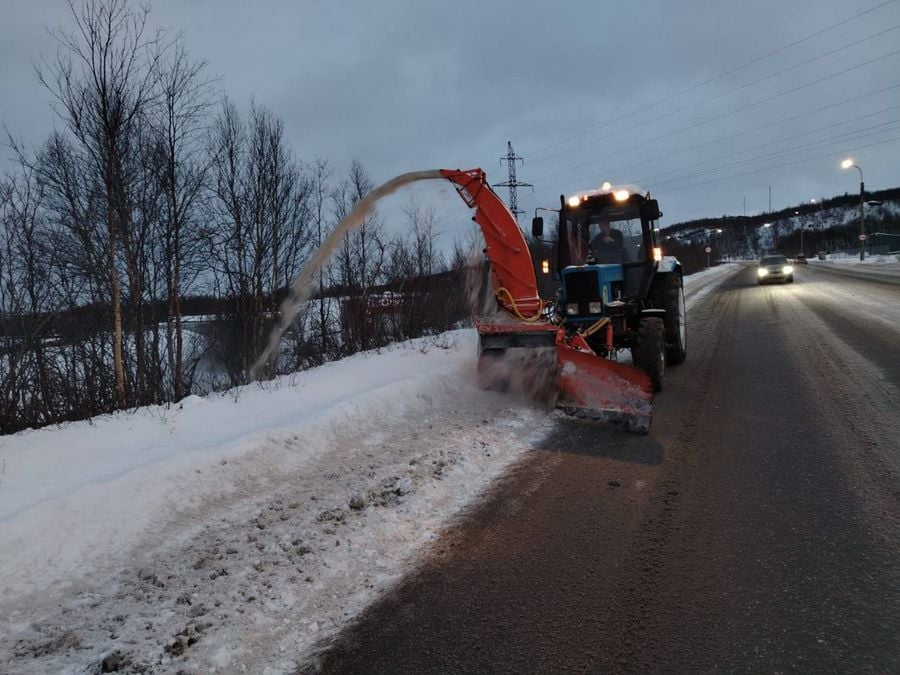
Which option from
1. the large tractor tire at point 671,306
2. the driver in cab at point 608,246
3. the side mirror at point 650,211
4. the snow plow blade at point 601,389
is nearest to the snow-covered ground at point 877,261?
the large tractor tire at point 671,306

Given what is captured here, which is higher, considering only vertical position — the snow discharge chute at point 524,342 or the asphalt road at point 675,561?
the snow discharge chute at point 524,342

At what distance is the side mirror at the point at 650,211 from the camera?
7.92 m

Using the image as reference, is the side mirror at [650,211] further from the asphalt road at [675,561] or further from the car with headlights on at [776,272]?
the car with headlights on at [776,272]

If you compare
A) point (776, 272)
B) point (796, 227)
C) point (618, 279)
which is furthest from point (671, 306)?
point (796, 227)

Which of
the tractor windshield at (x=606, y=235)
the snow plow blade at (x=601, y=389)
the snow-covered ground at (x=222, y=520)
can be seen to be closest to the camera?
the snow-covered ground at (x=222, y=520)

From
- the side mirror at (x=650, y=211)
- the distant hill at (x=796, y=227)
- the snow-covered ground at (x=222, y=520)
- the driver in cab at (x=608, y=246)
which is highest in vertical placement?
the distant hill at (x=796, y=227)

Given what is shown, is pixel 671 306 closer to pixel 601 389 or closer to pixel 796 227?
pixel 601 389

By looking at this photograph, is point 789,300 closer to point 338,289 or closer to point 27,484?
point 338,289

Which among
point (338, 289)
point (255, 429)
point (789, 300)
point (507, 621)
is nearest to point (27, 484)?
point (255, 429)

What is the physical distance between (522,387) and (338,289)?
9.09 metres

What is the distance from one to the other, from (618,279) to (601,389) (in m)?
2.55

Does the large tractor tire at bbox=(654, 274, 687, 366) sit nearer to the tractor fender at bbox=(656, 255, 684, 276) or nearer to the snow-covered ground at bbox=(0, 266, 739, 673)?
the tractor fender at bbox=(656, 255, 684, 276)

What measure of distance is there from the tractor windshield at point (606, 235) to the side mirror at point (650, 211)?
162 mm

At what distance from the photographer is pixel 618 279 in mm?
7801
